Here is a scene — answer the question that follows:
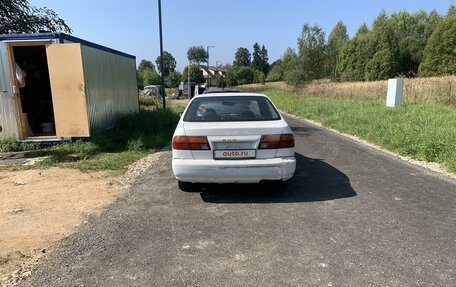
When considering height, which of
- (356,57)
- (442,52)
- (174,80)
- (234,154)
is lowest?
(234,154)

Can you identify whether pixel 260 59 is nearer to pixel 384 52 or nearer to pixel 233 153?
pixel 384 52

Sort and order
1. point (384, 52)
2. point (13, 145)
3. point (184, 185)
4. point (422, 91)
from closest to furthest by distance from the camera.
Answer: point (184, 185) → point (13, 145) → point (422, 91) → point (384, 52)

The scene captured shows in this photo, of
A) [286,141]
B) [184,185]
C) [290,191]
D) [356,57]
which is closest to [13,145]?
[184,185]

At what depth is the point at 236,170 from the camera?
200 inches

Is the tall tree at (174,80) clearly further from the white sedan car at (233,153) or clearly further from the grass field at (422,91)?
the white sedan car at (233,153)

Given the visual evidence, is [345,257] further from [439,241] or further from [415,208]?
[415,208]

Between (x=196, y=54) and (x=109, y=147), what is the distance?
127097 mm

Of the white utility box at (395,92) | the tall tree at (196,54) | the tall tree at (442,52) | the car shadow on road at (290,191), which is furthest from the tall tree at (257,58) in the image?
the car shadow on road at (290,191)

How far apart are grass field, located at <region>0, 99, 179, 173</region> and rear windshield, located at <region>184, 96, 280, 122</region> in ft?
8.62

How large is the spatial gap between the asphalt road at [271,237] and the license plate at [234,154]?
2.41 ft

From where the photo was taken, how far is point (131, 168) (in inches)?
308

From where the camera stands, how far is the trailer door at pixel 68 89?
899cm

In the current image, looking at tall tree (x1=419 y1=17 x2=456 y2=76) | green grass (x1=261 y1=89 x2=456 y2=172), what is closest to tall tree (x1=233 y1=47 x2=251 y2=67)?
tall tree (x1=419 y1=17 x2=456 y2=76)

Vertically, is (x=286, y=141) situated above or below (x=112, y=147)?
above
